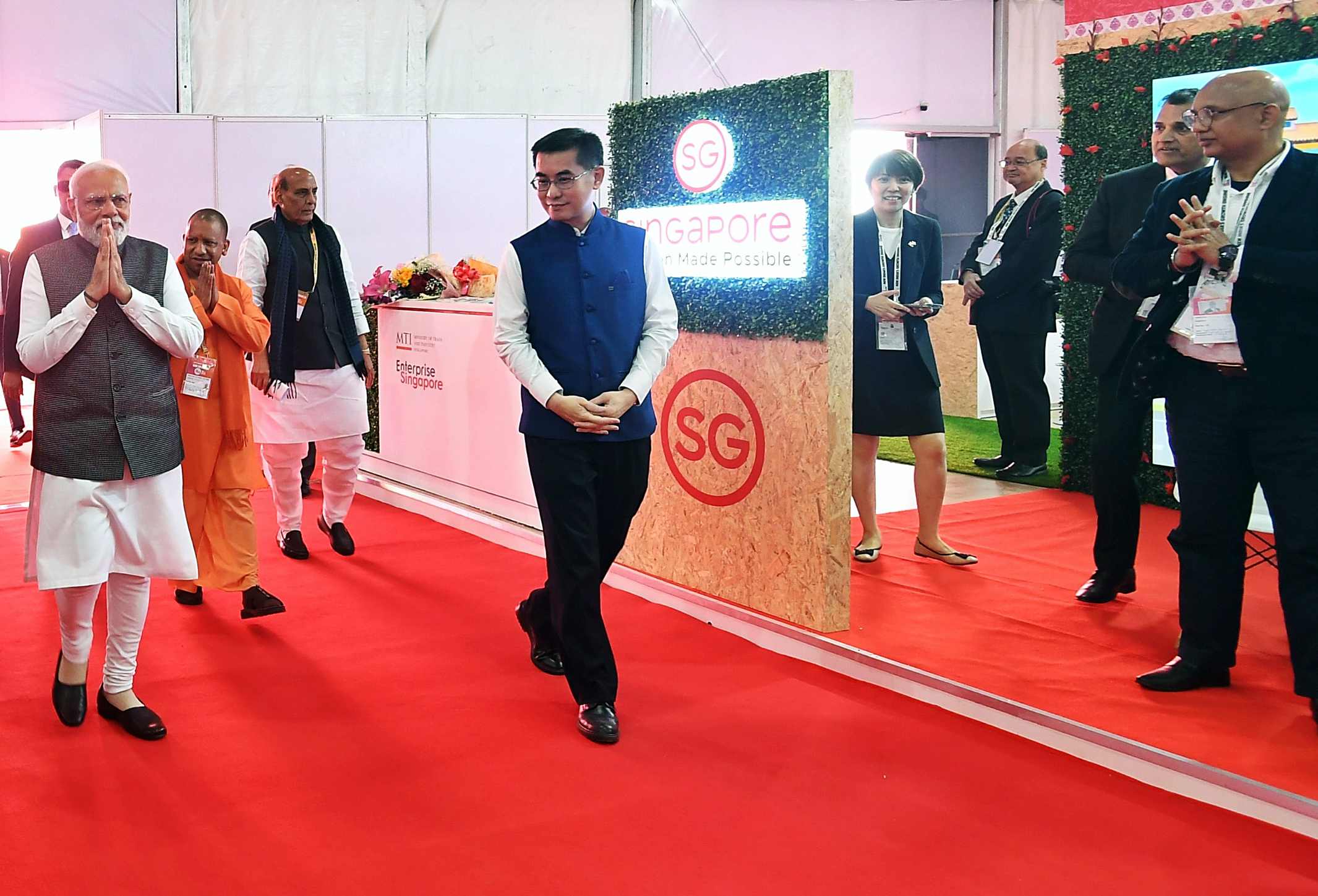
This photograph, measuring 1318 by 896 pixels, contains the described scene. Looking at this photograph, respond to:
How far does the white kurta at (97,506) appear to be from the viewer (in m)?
3.31

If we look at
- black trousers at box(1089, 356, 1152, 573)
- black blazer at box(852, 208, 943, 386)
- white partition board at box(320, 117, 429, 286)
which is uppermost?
white partition board at box(320, 117, 429, 286)

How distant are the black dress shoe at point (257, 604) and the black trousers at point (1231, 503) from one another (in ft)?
11.0

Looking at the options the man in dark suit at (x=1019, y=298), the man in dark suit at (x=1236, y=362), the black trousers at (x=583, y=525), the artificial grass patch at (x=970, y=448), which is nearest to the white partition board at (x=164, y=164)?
the artificial grass patch at (x=970, y=448)

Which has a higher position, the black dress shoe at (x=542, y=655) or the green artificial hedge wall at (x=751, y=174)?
the green artificial hedge wall at (x=751, y=174)

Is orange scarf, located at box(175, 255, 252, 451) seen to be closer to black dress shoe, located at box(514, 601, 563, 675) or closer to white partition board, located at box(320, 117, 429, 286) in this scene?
black dress shoe, located at box(514, 601, 563, 675)

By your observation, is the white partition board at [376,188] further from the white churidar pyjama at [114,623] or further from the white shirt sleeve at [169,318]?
the white churidar pyjama at [114,623]

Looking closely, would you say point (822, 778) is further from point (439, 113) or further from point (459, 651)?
point (439, 113)

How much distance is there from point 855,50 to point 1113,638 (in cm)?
1217

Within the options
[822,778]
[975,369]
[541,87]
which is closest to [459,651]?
[822,778]

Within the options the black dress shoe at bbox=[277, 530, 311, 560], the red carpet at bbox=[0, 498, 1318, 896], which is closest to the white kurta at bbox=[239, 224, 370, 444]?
the black dress shoe at bbox=[277, 530, 311, 560]

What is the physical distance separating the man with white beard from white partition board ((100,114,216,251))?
8539mm

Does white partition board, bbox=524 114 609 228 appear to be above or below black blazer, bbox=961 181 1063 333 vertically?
above

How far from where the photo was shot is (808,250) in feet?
13.6

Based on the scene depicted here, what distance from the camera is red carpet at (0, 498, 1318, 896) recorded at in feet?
8.83
